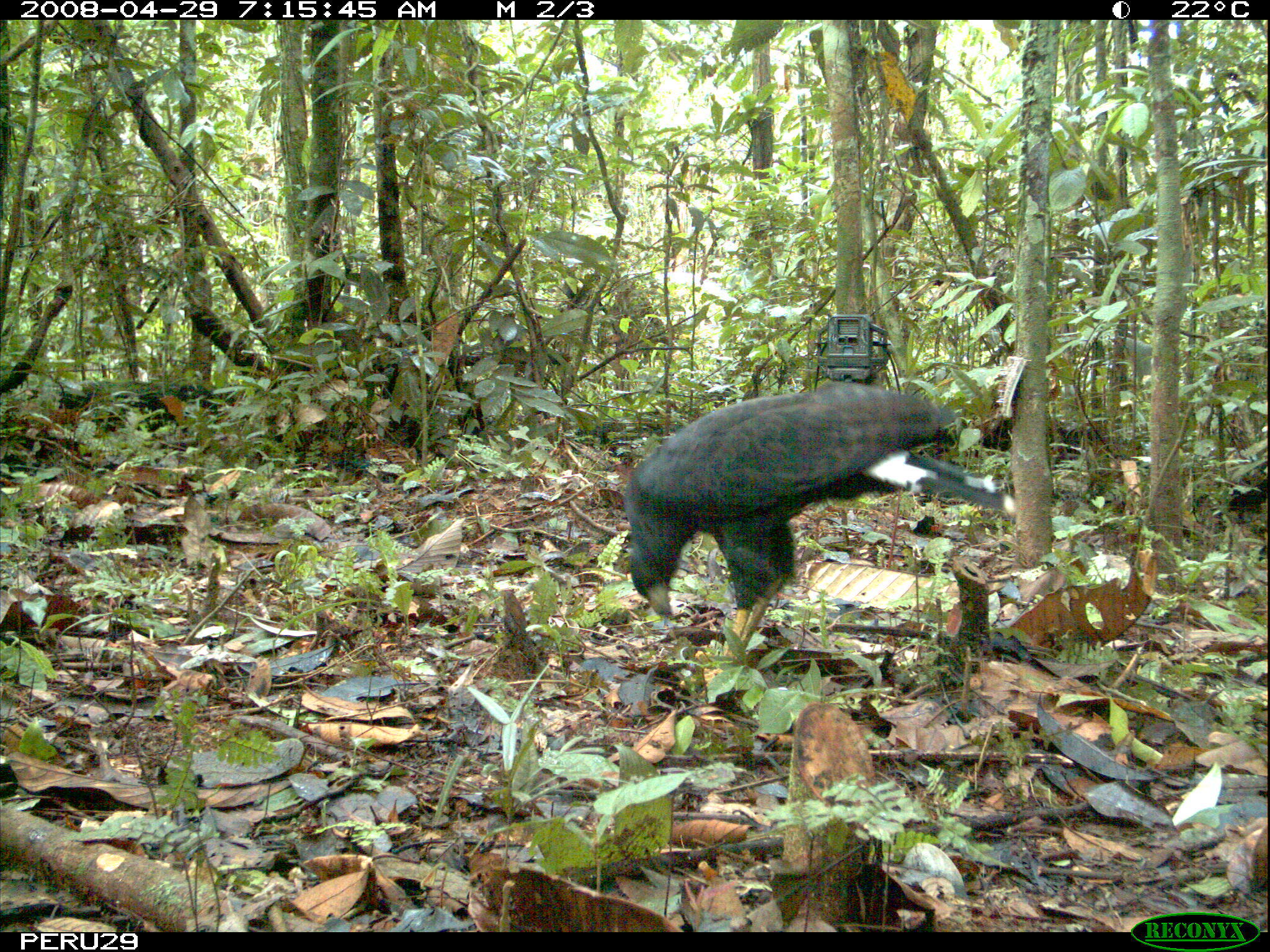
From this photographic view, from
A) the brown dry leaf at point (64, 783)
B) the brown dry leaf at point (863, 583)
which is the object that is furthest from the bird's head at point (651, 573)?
the brown dry leaf at point (64, 783)

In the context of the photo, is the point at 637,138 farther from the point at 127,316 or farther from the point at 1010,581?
the point at 127,316

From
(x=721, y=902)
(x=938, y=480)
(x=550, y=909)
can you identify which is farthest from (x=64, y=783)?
(x=938, y=480)

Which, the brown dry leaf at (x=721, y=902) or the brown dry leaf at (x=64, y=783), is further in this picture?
the brown dry leaf at (x=64, y=783)

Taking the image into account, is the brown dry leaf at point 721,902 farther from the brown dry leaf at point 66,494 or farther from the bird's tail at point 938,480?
the brown dry leaf at point 66,494

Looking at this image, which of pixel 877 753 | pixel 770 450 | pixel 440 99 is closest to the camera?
pixel 770 450

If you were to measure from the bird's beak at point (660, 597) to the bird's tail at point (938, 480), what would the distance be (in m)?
0.84

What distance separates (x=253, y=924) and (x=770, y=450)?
1490mm

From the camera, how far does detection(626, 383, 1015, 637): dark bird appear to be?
2047 millimetres

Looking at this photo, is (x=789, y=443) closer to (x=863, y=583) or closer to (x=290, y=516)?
(x=863, y=583)

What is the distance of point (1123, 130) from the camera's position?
2.23 meters

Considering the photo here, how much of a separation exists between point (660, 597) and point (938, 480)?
1017 millimetres

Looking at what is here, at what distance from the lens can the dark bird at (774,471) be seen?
205cm

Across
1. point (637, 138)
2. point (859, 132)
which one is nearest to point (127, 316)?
point (637, 138)
